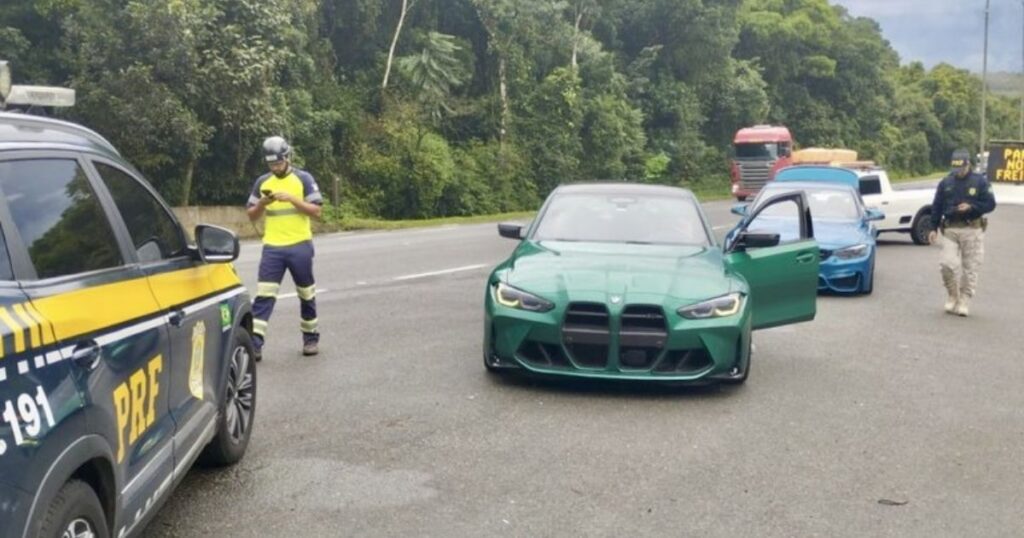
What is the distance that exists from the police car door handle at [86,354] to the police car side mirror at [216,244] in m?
1.80

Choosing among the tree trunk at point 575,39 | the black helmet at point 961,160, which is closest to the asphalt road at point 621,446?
the black helmet at point 961,160

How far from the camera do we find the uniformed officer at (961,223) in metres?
12.1

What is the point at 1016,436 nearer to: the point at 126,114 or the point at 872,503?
the point at 872,503

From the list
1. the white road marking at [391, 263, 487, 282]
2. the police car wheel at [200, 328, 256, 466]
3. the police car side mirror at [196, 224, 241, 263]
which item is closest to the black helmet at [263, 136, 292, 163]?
the police car wheel at [200, 328, 256, 466]

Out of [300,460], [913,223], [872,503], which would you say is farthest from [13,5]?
[872,503]

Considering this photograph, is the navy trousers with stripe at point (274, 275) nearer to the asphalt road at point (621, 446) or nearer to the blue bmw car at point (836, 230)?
the asphalt road at point (621, 446)

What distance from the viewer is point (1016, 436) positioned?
22.3 feet

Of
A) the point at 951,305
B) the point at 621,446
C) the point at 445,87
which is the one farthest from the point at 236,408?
the point at 445,87

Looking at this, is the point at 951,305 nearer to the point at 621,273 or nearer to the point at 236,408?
the point at 621,273

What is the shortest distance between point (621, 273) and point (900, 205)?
57.2 feet

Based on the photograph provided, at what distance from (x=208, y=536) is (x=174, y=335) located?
96cm

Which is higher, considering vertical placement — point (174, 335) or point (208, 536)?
point (174, 335)

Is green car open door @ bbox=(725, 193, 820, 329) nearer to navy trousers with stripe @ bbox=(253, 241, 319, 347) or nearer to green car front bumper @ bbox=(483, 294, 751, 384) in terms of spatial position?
green car front bumper @ bbox=(483, 294, 751, 384)

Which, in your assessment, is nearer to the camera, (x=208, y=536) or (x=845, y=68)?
(x=208, y=536)
